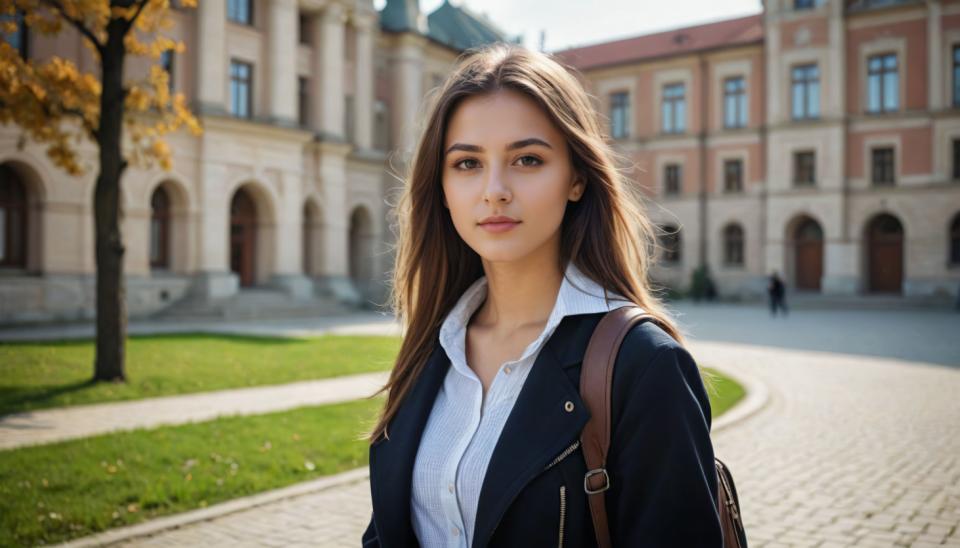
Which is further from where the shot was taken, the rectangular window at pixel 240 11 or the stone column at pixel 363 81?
the stone column at pixel 363 81

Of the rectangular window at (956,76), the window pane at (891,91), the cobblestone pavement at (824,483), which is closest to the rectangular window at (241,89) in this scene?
the cobblestone pavement at (824,483)

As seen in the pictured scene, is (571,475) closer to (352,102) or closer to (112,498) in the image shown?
(112,498)

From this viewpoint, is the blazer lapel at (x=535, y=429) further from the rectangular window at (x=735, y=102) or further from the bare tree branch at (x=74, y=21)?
the rectangular window at (x=735, y=102)

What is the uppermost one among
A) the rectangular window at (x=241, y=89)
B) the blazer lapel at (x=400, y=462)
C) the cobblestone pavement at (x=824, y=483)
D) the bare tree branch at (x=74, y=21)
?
the rectangular window at (x=241, y=89)

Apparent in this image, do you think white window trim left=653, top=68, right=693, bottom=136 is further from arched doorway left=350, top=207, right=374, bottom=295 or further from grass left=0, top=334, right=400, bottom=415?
grass left=0, top=334, right=400, bottom=415

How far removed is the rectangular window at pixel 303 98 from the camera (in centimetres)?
3300

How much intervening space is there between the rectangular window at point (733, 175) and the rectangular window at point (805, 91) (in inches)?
168

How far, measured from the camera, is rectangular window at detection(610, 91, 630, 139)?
4719cm

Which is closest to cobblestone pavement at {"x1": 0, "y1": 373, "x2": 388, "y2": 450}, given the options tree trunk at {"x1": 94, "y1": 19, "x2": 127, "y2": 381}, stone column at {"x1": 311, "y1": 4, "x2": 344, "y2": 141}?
tree trunk at {"x1": 94, "y1": 19, "x2": 127, "y2": 381}

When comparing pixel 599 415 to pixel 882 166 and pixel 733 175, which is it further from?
pixel 733 175

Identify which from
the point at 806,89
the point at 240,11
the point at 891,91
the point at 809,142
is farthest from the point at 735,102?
the point at 240,11

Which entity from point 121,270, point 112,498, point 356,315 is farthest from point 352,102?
point 112,498

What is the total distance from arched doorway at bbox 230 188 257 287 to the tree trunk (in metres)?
19.6

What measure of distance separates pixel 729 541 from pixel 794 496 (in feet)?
15.9
